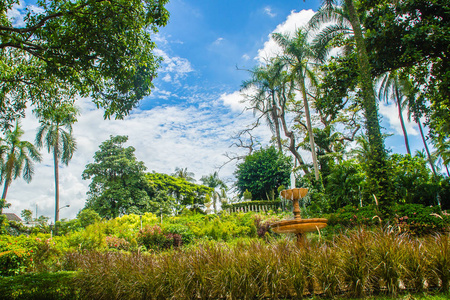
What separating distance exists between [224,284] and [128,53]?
18.6ft

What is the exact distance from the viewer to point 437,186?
11703mm

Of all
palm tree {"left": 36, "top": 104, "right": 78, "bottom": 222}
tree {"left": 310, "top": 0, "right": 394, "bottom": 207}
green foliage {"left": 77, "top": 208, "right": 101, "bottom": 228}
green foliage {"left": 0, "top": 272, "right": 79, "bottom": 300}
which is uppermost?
palm tree {"left": 36, "top": 104, "right": 78, "bottom": 222}

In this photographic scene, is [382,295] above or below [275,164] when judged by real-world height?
below

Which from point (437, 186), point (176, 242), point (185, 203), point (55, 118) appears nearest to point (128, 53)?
point (55, 118)

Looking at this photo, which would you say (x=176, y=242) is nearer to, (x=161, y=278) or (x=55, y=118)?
(x=55, y=118)

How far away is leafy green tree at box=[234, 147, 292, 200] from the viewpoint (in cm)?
2242

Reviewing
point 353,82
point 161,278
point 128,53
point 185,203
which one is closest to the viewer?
point 161,278

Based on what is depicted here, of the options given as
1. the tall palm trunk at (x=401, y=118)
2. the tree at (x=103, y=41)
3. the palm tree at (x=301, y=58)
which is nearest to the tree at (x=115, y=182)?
the palm tree at (x=301, y=58)

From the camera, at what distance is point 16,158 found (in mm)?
25922

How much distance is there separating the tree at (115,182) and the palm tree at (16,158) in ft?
16.4

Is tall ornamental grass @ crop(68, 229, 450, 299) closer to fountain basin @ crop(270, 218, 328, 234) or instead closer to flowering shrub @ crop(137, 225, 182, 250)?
fountain basin @ crop(270, 218, 328, 234)

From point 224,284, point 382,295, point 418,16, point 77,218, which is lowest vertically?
point 382,295

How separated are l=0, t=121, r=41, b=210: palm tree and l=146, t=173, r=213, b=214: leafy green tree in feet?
33.4

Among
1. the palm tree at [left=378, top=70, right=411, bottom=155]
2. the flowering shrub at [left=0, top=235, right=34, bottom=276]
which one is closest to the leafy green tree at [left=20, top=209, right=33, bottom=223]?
the flowering shrub at [left=0, top=235, right=34, bottom=276]
